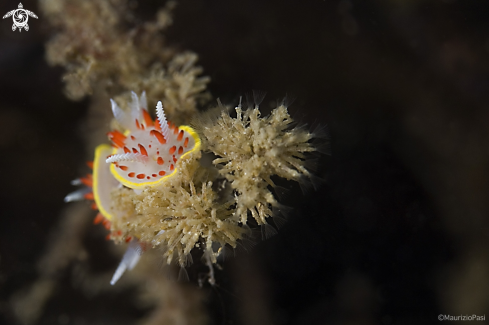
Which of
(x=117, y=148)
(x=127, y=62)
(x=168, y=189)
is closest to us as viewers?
(x=168, y=189)

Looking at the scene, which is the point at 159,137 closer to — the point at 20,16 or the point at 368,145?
the point at 368,145

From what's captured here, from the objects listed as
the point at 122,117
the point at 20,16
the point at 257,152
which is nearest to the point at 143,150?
the point at 122,117

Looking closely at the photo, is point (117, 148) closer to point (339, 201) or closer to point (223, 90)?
point (223, 90)

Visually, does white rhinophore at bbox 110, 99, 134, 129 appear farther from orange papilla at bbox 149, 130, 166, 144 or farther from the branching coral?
the branching coral

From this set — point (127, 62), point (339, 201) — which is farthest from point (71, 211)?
point (339, 201)

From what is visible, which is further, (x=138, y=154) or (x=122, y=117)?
(x=122, y=117)

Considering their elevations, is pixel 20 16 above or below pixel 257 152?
above

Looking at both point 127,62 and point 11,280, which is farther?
point 11,280

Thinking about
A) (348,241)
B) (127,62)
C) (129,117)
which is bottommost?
(348,241)
